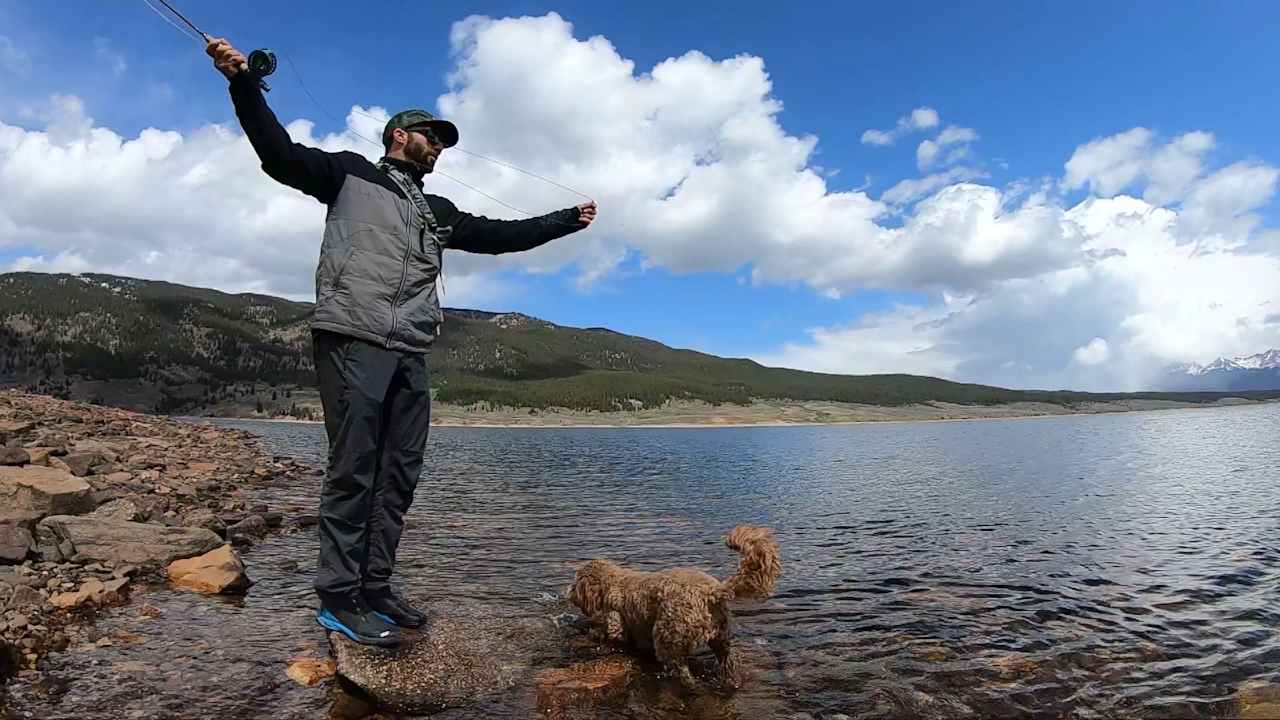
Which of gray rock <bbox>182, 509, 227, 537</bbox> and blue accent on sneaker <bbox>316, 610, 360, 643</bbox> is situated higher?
Result: blue accent on sneaker <bbox>316, 610, 360, 643</bbox>

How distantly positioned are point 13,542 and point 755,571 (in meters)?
8.80

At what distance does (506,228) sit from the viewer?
725 cm

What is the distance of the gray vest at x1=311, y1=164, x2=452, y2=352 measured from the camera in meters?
5.77

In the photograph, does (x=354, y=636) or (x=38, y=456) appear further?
(x=38, y=456)

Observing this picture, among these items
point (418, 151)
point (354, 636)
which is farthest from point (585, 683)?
point (418, 151)

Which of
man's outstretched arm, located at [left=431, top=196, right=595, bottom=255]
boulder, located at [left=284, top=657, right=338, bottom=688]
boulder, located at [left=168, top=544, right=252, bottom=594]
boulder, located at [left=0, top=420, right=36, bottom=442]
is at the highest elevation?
man's outstretched arm, located at [left=431, top=196, right=595, bottom=255]

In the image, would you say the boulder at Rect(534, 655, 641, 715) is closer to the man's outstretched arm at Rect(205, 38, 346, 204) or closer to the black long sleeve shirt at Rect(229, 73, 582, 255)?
the black long sleeve shirt at Rect(229, 73, 582, 255)

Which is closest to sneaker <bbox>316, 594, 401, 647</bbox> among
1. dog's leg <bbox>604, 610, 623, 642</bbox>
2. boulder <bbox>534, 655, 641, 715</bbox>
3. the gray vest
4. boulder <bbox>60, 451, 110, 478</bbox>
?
boulder <bbox>534, 655, 641, 715</bbox>

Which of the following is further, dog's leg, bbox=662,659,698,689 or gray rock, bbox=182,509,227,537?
gray rock, bbox=182,509,227,537

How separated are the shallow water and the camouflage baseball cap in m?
5.12

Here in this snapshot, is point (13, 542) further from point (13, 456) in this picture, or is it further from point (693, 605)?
point (693, 605)

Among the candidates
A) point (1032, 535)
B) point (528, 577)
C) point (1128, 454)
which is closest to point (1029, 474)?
point (1128, 454)

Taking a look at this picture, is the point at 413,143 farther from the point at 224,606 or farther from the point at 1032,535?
the point at 1032,535

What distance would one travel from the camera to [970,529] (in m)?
17.5
